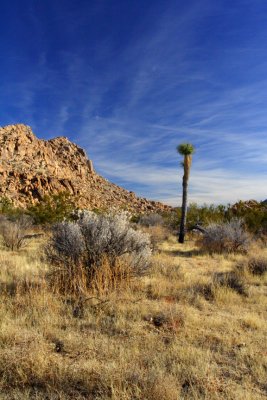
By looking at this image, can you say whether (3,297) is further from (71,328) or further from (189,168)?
(189,168)

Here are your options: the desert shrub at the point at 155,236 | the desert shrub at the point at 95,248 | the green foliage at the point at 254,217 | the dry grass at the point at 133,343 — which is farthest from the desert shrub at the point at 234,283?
the green foliage at the point at 254,217

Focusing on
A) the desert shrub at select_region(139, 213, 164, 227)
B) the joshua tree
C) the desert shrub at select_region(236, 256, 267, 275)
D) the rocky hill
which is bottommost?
the desert shrub at select_region(236, 256, 267, 275)

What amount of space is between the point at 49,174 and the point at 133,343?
6620 cm

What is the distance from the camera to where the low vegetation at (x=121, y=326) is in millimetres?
3850

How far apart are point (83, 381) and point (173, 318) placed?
2437 mm

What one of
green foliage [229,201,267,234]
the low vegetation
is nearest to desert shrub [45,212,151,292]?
the low vegetation

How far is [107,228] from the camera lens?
27.1 feet

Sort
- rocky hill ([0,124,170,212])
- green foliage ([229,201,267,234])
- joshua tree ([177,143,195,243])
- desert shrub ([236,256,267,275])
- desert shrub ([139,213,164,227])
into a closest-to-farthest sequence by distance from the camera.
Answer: desert shrub ([236,256,267,275]) → joshua tree ([177,143,195,243]) → green foliage ([229,201,267,234]) → desert shrub ([139,213,164,227]) → rocky hill ([0,124,170,212])

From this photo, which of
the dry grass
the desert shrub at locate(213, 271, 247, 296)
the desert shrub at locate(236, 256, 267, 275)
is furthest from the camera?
the desert shrub at locate(236, 256, 267, 275)

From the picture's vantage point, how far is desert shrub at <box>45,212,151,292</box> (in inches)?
316

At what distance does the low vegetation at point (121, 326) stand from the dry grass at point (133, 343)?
0.01 m

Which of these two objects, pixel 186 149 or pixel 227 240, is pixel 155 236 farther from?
pixel 186 149

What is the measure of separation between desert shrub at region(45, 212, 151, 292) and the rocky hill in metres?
46.5

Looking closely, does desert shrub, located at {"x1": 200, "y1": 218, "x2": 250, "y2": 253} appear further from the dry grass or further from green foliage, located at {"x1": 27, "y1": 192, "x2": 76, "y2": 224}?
green foliage, located at {"x1": 27, "y1": 192, "x2": 76, "y2": 224}
